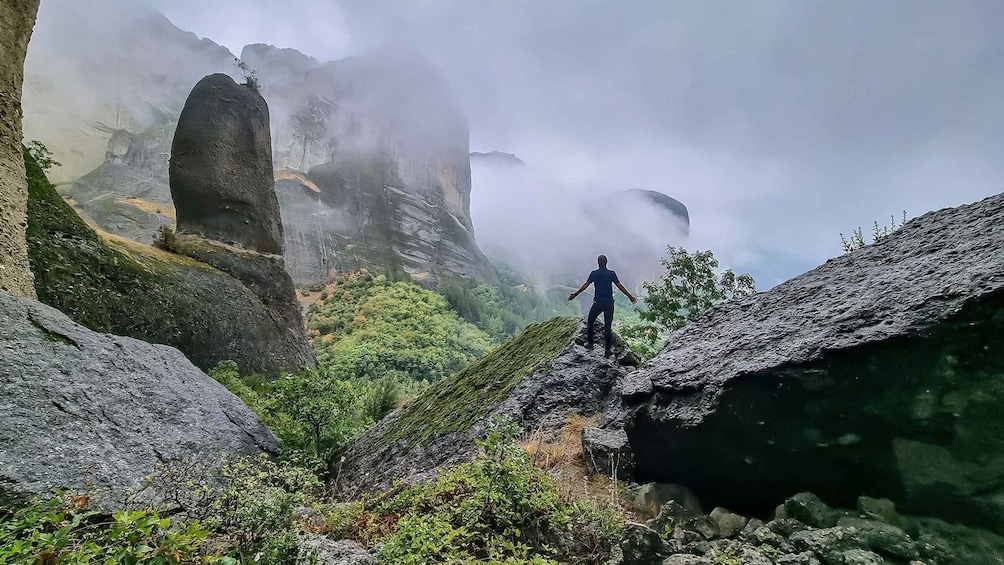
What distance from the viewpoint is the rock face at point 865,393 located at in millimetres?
2650

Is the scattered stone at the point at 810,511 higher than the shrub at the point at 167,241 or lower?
lower

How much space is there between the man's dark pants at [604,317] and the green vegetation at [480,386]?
1.04 feet

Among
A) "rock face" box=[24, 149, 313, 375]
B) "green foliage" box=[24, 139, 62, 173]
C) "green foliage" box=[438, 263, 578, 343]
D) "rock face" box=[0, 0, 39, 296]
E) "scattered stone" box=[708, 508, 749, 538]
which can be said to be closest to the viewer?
"scattered stone" box=[708, 508, 749, 538]

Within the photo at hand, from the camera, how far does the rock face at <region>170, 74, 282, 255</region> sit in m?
14.3

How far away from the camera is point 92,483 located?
12.1 ft

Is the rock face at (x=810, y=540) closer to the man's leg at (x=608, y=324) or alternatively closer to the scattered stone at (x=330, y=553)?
the scattered stone at (x=330, y=553)

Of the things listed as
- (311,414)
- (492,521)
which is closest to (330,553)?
(492,521)

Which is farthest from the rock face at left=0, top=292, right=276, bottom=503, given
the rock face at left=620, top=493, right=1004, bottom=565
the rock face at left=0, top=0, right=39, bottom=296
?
the rock face at left=620, top=493, right=1004, bottom=565

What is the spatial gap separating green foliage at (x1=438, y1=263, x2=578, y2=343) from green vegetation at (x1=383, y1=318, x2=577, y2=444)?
2328cm

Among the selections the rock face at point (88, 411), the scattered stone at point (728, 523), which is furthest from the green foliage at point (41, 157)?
the scattered stone at point (728, 523)

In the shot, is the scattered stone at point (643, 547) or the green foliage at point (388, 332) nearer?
the scattered stone at point (643, 547)

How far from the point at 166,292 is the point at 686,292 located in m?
15.5

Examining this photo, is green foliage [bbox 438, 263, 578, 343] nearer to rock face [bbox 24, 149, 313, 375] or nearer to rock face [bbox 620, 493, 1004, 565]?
rock face [bbox 24, 149, 313, 375]

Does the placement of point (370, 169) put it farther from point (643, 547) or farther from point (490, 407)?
point (643, 547)
